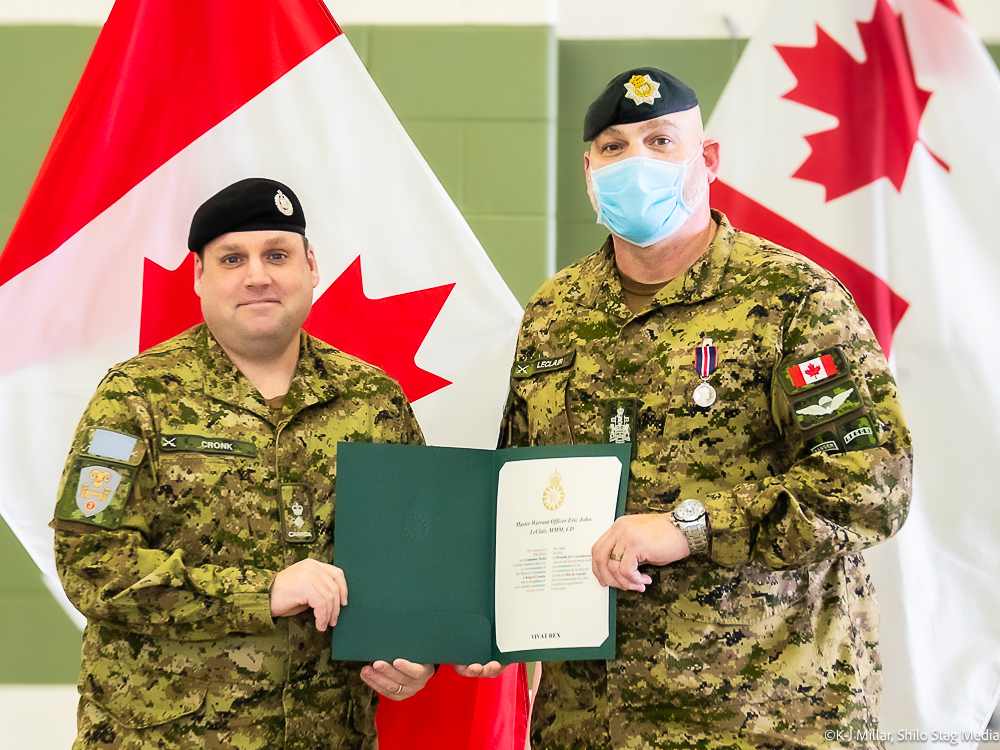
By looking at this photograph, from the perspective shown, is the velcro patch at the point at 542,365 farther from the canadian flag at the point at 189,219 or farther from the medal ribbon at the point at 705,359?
the canadian flag at the point at 189,219

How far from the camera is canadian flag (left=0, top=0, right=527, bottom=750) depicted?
226 centimetres

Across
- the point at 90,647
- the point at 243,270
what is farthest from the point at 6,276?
the point at 90,647

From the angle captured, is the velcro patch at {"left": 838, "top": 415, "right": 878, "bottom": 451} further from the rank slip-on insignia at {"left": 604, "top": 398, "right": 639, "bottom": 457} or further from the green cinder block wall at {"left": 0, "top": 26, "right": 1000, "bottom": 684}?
the green cinder block wall at {"left": 0, "top": 26, "right": 1000, "bottom": 684}

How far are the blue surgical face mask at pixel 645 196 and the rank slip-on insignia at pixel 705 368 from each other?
0.25 meters

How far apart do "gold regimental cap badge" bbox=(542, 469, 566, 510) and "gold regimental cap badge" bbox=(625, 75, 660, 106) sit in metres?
0.74

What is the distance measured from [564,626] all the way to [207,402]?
2.60ft

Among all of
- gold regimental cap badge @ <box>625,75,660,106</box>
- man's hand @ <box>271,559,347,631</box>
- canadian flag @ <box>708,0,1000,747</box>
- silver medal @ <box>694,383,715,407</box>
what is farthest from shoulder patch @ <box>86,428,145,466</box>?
canadian flag @ <box>708,0,1000,747</box>

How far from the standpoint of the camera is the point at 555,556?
1532 millimetres

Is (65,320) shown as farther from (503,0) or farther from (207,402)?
(503,0)

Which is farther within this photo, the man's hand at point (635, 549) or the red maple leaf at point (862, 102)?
the red maple leaf at point (862, 102)

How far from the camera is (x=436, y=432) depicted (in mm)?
2352

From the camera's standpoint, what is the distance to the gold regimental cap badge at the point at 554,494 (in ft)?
5.08

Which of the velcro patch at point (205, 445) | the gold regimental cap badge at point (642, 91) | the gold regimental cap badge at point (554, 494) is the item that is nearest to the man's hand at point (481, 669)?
the gold regimental cap badge at point (554, 494)

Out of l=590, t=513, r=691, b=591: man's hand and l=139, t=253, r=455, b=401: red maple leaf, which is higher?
l=139, t=253, r=455, b=401: red maple leaf
